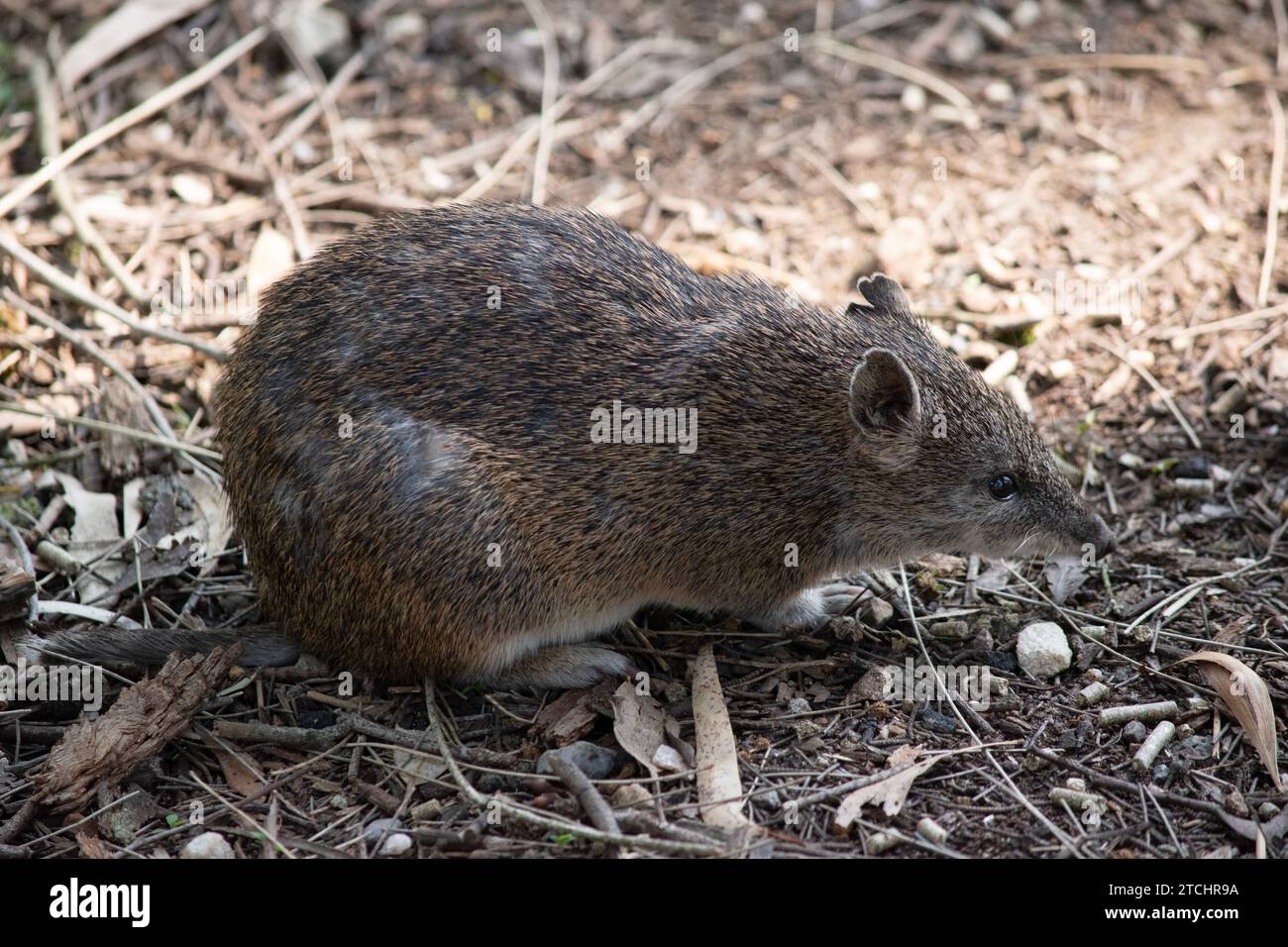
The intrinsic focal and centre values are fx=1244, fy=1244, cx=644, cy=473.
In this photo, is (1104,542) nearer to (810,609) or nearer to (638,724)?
(810,609)

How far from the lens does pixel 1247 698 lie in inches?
209

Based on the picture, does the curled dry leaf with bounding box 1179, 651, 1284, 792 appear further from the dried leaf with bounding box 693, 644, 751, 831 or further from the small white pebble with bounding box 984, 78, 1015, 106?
the small white pebble with bounding box 984, 78, 1015, 106

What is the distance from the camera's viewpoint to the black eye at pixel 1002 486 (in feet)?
19.5

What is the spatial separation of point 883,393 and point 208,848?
3.44 m

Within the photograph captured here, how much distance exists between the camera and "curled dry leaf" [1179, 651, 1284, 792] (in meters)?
5.18

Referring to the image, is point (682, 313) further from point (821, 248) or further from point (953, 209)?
point (953, 209)

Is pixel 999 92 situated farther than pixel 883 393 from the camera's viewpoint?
Yes

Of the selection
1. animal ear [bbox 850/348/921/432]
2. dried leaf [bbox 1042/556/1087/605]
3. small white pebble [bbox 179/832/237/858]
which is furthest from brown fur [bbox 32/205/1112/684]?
small white pebble [bbox 179/832/237/858]

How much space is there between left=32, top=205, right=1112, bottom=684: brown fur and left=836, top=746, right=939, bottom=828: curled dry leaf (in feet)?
3.56

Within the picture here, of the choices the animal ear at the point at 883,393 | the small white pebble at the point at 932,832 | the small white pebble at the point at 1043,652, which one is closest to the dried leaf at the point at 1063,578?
the small white pebble at the point at 1043,652

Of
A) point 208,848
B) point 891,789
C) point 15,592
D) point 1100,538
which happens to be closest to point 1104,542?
point 1100,538

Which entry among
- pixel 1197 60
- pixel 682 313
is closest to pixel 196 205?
pixel 682 313
